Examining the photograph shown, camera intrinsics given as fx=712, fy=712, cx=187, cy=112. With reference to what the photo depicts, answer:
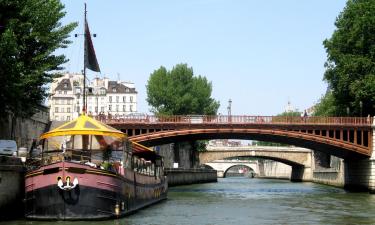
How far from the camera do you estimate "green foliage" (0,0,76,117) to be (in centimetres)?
3227

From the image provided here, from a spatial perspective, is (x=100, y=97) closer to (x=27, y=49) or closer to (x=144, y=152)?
(x=144, y=152)

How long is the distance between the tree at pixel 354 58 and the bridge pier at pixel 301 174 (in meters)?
38.0

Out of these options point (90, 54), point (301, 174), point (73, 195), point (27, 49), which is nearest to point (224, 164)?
point (301, 174)

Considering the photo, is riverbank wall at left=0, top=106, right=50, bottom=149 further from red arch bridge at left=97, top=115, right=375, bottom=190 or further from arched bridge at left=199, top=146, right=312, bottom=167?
arched bridge at left=199, top=146, right=312, bottom=167

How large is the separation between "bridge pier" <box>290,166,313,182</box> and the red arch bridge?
141 feet

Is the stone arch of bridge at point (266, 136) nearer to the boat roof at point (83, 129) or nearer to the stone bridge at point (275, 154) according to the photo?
the boat roof at point (83, 129)

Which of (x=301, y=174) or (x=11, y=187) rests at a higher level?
(x=11, y=187)

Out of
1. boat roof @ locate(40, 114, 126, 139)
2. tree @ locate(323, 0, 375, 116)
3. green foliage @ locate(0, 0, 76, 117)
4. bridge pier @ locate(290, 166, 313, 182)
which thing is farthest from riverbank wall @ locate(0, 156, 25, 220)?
bridge pier @ locate(290, 166, 313, 182)

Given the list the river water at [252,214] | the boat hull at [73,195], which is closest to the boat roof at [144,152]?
the river water at [252,214]

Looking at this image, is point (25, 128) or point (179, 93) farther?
point (179, 93)

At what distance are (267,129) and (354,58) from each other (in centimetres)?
1036

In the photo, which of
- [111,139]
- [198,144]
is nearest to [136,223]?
[111,139]

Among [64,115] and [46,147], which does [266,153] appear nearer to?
[64,115]

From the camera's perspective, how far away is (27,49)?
1458 inches
